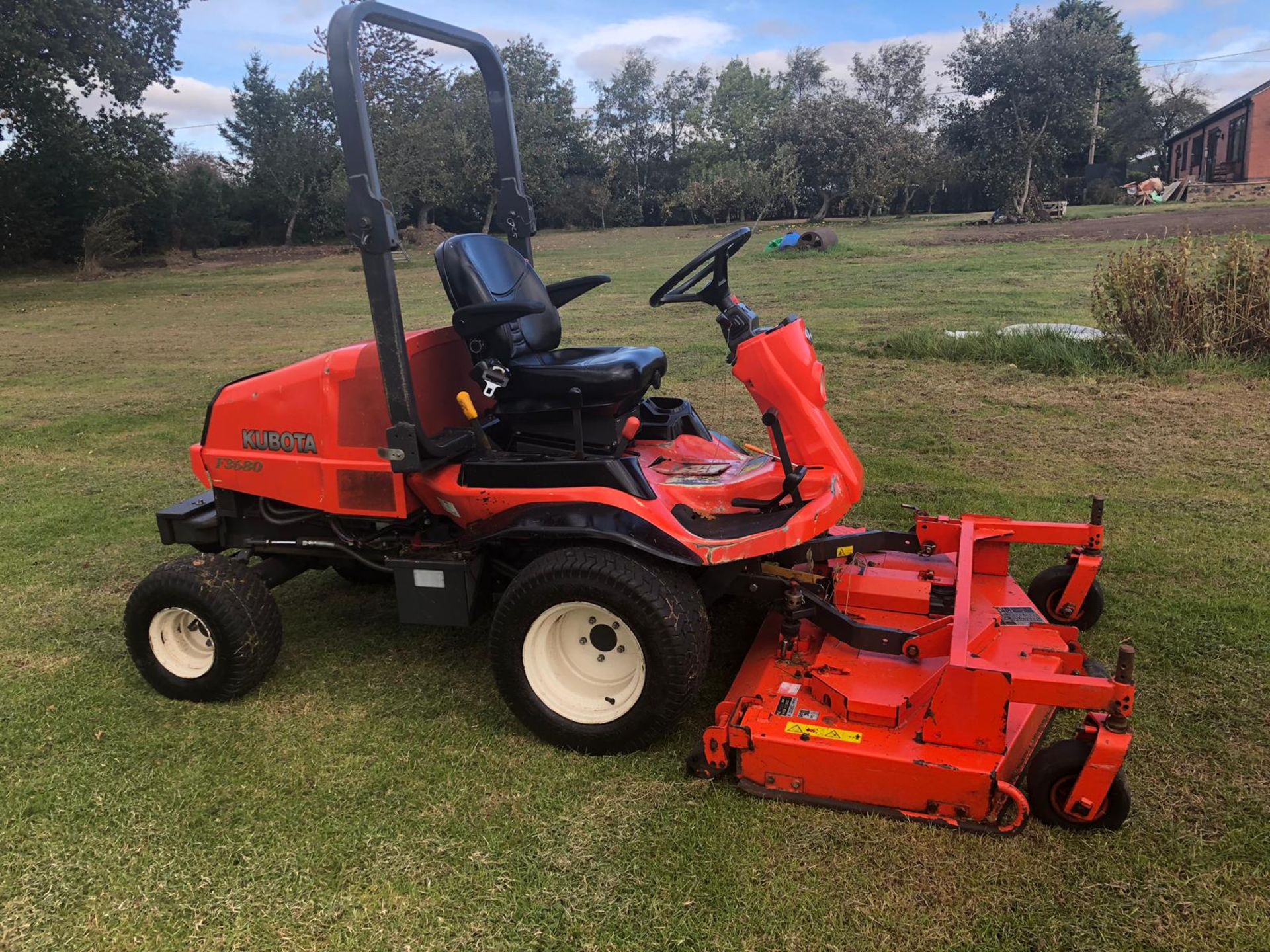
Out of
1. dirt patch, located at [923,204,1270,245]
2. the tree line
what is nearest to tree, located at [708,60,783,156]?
the tree line

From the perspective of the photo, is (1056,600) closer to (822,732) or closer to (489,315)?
(822,732)

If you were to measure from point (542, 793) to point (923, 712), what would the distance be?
1.21 metres

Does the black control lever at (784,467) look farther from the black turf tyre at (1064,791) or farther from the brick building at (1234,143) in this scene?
the brick building at (1234,143)

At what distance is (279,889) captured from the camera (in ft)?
8.30

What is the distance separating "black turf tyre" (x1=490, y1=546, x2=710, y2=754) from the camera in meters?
2.87

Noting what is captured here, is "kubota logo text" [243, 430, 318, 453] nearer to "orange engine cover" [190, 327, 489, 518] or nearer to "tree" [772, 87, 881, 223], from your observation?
"orange engine cover" [190, 327, 489, 518]

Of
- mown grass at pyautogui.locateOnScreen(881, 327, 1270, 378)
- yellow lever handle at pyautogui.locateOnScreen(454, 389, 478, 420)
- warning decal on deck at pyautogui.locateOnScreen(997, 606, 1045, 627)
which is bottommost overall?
warning decal on deck at pyautogui.locateOnScreen(997, 606, 1045, 627)

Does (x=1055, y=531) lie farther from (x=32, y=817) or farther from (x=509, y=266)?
(x=32, y=817)

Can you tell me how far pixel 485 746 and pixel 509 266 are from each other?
1917 mm

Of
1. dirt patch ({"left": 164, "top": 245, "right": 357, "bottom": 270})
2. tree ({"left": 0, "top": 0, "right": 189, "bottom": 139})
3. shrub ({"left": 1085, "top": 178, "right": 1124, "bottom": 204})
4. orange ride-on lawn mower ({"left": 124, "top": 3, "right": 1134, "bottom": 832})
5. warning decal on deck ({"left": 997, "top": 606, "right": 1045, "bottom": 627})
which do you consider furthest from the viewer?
shrub ({"left": 1085, "top": 178, "right": 1124, "bottom": 204})

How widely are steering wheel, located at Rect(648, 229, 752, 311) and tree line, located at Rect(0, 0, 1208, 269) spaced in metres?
16.1

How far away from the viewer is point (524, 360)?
11.8 feet

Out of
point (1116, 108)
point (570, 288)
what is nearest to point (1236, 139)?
point (1116, 108)

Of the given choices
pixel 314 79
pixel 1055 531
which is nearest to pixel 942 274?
pixel 1055 531
